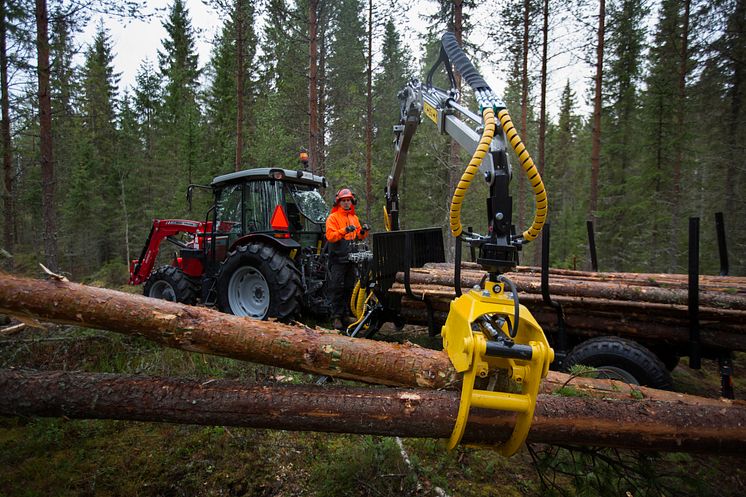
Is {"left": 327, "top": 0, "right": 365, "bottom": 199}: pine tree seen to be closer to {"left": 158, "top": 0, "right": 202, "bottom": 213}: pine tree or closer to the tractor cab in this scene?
{"left": 158, "top": 0, "right": 202, "bottom": 213}: pine tree

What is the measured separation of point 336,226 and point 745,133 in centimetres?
1369

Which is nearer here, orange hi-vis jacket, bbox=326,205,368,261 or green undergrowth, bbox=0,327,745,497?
green undergrowth, bbox=0,327,745,497

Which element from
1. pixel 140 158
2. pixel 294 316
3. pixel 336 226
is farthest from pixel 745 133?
pixel 140 158

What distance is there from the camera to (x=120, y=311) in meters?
2.51

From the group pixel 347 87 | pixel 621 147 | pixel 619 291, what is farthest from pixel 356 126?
pixel 619 291

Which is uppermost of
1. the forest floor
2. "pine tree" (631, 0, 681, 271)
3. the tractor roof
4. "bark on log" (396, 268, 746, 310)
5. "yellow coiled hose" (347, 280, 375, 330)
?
"pine tree" (631, 0, 681, 271)

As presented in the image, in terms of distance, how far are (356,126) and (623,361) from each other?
16824mm

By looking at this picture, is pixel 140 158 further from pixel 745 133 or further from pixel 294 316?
pixel 745 133

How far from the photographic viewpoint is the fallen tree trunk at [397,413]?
2094mm

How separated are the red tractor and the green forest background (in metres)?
3.32

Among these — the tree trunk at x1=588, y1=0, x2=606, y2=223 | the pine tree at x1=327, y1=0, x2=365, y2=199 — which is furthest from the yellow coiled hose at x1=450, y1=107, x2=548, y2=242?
the pine tree at x1=327, y1=0, x2=365, y2=199

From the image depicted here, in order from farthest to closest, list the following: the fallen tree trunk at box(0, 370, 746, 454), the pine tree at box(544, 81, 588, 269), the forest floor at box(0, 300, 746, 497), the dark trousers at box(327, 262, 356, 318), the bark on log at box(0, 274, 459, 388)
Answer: the pine tree at box(544, 81, 588, 269)
the dark trousers at box(327, 262, 356, 318)
the forest floor at box(0, 300, 746, 497)
the bark on log at box(0, 274, 459, 388)
the fallen tree trunk at box(0, 370, 746, 454)

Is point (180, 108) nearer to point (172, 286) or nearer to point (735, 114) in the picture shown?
point (172, 286)

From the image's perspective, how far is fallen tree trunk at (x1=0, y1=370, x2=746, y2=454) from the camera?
2.09 m
